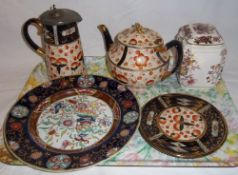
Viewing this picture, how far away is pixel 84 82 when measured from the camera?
0.76 m

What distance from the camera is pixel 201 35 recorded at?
73 cm

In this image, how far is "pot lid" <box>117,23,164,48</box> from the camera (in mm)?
682

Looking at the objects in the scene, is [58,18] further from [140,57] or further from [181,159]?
[181,159]

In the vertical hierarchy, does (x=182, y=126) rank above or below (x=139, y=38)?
below

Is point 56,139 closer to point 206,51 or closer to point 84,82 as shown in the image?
point 84,82

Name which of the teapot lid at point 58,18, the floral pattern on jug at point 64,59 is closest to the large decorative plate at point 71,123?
the floral pattern on jug at point 64,59

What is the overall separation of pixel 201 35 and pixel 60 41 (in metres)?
0.36

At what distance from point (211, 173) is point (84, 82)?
383 millimetres

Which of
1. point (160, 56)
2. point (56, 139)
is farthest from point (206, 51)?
point (56, 139)

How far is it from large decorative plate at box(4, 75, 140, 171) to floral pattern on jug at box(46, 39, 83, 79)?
0.02 m

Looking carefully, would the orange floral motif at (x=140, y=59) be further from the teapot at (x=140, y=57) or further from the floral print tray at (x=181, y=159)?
the floral print tray at (x=181, y=159)

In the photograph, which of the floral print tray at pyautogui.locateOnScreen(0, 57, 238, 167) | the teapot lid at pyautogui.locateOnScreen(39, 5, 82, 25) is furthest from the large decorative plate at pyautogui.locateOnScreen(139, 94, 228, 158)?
the teapot lid at pyautogui.locateOnScreen(39, 5, 82, 25)

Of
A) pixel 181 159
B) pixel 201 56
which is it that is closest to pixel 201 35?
pixel 201 56

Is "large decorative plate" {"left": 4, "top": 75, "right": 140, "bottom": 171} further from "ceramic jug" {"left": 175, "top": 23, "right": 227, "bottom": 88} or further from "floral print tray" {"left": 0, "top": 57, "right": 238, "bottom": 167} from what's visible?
"ceramic jug" {"left": 175, "top": 23, "right": 227, "bottom": 88}
